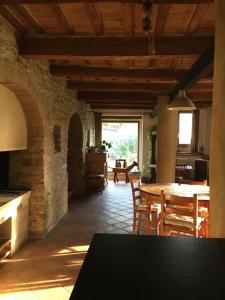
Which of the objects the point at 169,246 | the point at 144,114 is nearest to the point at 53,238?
the point at 169,246

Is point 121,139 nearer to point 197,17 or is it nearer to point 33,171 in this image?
point 33,171

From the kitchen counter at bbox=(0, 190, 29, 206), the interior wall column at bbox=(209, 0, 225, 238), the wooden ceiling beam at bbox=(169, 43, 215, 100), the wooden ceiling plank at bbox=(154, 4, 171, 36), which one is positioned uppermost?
the wooden ceiling plank at bbox=(154, 4, 171, 36)

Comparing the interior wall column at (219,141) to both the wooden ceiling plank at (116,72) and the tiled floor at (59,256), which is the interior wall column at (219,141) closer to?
the tiled floor at (59,256)

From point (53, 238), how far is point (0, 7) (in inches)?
138

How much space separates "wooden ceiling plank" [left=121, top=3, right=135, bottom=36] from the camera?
106 inches

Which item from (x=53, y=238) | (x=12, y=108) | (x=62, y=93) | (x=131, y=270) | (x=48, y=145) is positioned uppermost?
(x=62, y=93)

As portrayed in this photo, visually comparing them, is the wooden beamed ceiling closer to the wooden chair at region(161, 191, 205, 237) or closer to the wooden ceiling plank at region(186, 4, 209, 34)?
the wooden ceiling plank at region(186, 4, 209, 34)

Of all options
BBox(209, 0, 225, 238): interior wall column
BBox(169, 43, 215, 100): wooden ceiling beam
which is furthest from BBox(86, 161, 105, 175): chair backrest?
BBox(209, 0, 225, 238): interior wall column

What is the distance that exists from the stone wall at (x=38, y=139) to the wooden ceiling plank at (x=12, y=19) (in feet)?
0.31

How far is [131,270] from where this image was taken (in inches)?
38.8

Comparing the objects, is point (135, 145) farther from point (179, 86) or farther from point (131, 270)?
point (131, 270)

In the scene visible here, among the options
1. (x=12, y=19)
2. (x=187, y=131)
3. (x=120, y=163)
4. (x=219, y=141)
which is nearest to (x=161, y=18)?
(x=12, y=19)

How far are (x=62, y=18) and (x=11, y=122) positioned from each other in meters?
1.68

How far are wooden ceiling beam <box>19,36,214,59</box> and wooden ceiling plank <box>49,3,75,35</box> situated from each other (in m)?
0.19
